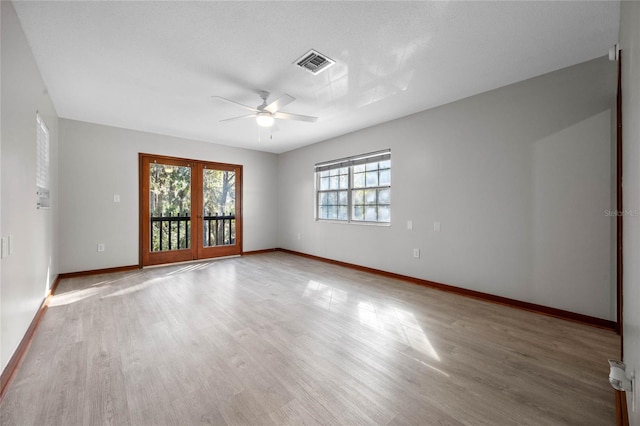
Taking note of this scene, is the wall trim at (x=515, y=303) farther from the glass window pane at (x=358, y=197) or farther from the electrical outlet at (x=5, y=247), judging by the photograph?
the electrical outlet at (x=5, y=247)

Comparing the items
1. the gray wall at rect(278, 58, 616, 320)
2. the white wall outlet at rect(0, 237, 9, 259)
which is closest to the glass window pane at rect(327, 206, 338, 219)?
the gray wall at rect(278, 58, 616, 320)

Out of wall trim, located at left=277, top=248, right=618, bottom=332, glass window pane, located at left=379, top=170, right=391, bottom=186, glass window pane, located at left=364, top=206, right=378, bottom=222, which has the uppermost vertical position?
glass window pane, located at left=379, top=170, right=391, bottom=186

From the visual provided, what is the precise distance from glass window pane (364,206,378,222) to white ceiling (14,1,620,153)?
70.3 inches

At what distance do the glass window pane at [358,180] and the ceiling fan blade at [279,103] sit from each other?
220 centimetres

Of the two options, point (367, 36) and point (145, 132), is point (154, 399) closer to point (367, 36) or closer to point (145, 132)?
point (367, 36)

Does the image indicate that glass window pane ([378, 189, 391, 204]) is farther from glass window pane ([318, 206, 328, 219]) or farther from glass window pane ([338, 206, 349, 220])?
glass window pane ([318, 206, 328, 219])

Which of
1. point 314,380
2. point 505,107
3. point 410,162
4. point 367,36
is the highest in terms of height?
point 367,36

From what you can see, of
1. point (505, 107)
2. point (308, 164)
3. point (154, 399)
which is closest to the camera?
point (154, 399)

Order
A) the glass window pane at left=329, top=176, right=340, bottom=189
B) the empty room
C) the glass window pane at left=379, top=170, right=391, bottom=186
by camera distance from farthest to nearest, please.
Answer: the glass window pane at left=329, top=176, right=340, bottom=189, the glass window pane at left=379, top=170, right=391, bottom=186, the empty room

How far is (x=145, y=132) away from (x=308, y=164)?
3.21 m

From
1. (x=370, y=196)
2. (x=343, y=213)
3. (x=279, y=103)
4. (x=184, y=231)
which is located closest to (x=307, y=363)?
(x=279, y=103)

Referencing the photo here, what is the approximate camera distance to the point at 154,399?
5.14ft

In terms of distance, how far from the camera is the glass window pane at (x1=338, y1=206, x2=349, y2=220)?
5213mm

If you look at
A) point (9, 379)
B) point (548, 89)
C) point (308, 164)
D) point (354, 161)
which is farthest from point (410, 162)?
point (9, 379)
